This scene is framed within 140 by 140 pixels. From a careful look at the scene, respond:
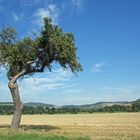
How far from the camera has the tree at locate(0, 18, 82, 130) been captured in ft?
111

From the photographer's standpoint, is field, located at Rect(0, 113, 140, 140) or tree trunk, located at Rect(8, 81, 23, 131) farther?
tree trunk, located at Rect(8, 81, 23, 131)

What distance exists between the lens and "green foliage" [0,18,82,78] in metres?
34.1

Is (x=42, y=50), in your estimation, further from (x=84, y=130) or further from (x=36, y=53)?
(x=84, y=130)

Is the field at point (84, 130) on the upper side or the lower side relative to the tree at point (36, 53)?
lower

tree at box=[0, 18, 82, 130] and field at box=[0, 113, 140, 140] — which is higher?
tree at box=[0, 18, 82, 130]

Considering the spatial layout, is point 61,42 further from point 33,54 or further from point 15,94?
point 15,94

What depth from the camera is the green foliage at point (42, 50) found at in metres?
34.1

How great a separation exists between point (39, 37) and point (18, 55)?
2.62 m

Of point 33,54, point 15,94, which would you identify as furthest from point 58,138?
point 33,54

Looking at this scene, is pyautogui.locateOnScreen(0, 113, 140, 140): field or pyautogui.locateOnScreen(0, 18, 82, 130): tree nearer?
pyautogui.locateOnScreen(0, 113, 140, 140): field

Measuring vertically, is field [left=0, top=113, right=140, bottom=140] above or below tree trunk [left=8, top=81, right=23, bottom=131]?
below

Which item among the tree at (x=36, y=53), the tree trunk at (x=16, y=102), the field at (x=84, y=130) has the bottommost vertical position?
the field at (x=84, y=130)

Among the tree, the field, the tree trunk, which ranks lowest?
the field

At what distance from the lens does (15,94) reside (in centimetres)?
3328
